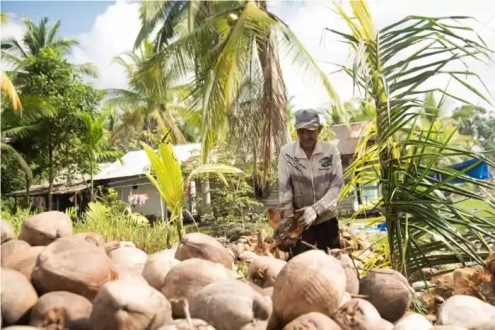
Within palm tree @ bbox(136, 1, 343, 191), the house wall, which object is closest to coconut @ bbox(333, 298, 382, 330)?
palm tree @ bbox(136, 1, 343, 191)

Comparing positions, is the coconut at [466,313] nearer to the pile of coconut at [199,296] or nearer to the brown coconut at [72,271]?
the pile of coconut at [199,296]

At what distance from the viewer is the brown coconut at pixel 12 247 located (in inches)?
70.8

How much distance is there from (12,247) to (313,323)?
1122 millimetres

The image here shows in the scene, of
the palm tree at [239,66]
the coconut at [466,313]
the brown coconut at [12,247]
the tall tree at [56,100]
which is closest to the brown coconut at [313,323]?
the coconut at [466,313]

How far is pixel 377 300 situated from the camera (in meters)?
1.66

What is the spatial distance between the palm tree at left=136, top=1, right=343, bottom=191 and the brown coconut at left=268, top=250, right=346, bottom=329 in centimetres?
809

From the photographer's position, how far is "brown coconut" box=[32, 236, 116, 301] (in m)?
1.52

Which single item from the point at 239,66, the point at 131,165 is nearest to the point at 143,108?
the point at 131,165

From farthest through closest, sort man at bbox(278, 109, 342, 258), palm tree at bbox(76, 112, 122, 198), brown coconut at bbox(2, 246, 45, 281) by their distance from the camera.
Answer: palm tree at bbox(76, 112, 122, 198)
man at bbox(278, 109, 342, 258)
brown coconut at bbox(2, 246, 45, 281)

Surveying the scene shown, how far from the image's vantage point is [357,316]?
145cm

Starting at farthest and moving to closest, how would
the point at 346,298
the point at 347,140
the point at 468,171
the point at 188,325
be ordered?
the point at 347,140, the point at 468,171, the point at 346,298, the point at 188,325

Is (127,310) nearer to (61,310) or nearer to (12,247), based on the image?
(61,310)

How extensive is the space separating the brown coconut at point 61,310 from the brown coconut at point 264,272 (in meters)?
0.58

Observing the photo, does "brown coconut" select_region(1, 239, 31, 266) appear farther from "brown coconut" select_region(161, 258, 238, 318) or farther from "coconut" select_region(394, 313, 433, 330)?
"coconut" select_region(394, 313, 433, 330)
